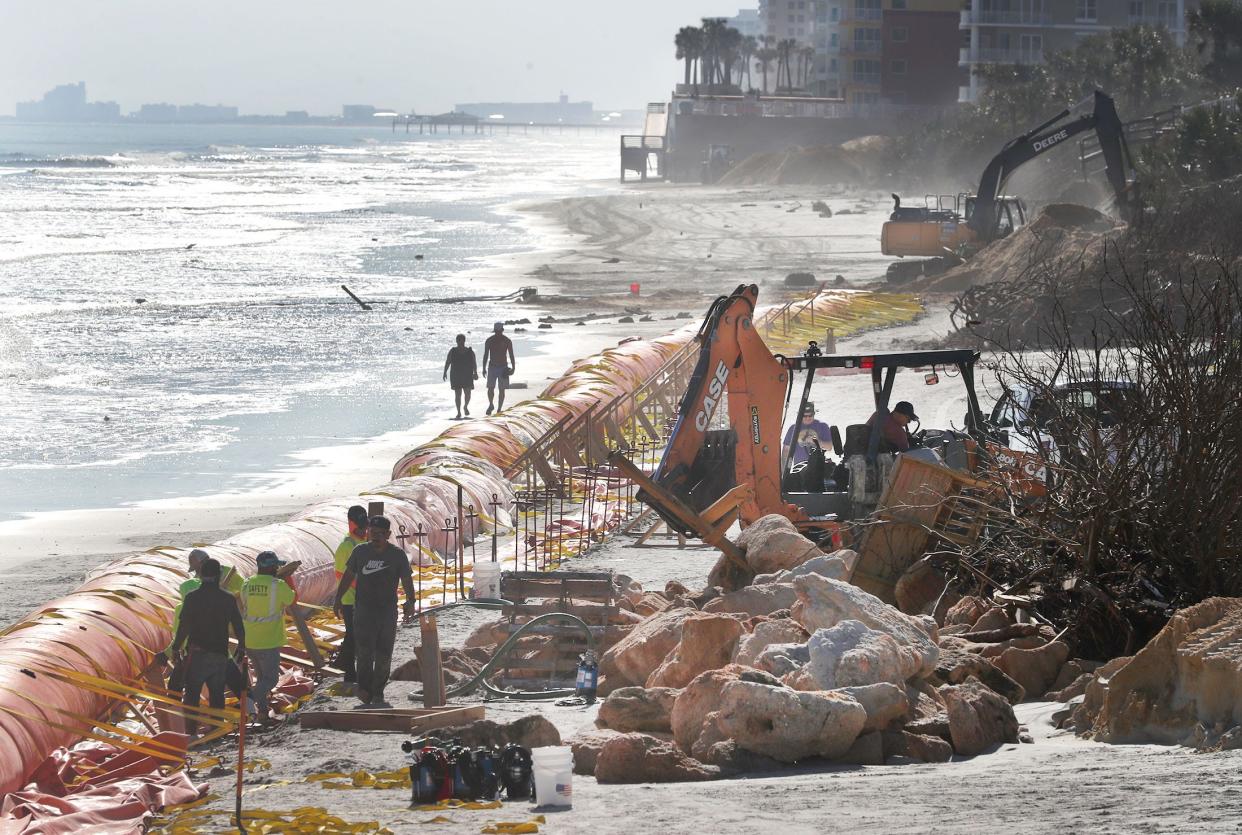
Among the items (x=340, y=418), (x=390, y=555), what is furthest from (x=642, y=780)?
(x=340, y=418)

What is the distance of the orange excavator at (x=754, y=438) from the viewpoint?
12.6m

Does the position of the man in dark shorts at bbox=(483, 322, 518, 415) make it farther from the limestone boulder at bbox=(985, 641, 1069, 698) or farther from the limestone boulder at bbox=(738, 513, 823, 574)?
the limestone boulder at bbox=(985, 641, 1069, 698)

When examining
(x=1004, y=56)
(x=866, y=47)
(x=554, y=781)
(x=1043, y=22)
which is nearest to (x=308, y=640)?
(x=554, y=781)

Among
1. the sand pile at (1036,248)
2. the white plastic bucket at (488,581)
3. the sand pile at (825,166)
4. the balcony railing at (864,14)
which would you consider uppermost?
Answer: the balcony railing at (864,14)

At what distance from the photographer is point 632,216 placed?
223ft

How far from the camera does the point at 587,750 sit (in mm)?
8594

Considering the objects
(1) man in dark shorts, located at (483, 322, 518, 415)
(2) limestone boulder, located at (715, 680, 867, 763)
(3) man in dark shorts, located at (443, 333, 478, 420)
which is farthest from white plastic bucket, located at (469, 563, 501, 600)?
(3) man in dark shorts, located at (443, 333, 478, 420)

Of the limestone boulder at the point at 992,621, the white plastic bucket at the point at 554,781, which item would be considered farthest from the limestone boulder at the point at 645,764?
the limestone boulder at the point at 992,621

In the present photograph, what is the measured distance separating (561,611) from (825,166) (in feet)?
269

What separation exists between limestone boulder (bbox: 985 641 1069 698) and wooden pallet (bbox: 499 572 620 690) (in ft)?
9.32

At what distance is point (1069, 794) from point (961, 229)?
1217 inches

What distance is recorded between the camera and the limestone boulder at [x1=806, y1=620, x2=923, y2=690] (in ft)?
27.9

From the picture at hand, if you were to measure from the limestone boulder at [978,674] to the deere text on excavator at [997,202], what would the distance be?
24.9 metres

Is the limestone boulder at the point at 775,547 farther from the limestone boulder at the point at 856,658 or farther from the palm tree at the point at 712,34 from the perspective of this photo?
the palm tree at the point at 712,34
